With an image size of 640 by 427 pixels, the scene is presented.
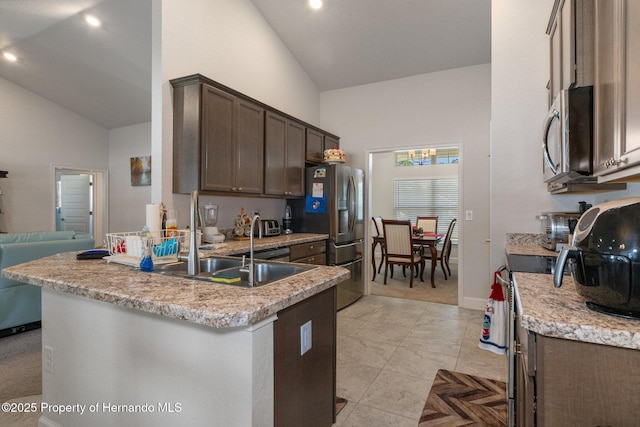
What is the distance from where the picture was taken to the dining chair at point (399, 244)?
4.83m

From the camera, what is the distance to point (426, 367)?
8.13 feet

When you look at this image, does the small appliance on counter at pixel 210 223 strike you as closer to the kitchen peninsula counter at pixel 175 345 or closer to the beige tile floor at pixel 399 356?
the kitchen peninsula counter at pixel 175 345

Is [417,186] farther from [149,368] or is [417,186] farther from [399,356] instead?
[149,368]

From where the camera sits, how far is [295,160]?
152 inches

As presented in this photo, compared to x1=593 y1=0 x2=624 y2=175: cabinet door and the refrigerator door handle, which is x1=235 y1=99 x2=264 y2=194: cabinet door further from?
x1=593 y1=0 x2=624 y2=175: cabinet door

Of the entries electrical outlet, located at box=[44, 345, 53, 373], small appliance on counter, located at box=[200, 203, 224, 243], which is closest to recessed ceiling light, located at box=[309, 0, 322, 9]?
small appliance on counter, located at box=[200, 203, 224, 243]

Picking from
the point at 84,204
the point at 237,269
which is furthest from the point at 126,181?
the point at 237,269

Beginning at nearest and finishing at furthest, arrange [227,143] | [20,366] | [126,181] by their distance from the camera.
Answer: [20,366], [227,143], [126,181]

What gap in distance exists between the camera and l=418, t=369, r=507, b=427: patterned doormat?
1.85 m

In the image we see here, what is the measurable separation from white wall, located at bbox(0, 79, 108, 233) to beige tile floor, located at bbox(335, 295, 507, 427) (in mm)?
5378

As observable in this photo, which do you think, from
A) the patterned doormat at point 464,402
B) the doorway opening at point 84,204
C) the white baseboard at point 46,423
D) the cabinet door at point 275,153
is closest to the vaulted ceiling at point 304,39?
the cabinet door at point 275,153

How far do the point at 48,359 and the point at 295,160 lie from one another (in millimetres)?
2845

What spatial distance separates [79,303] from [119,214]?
5.59m

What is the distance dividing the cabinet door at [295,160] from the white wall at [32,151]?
4.60 m
